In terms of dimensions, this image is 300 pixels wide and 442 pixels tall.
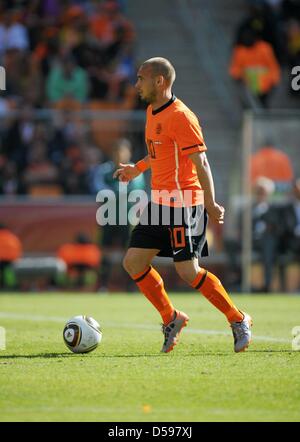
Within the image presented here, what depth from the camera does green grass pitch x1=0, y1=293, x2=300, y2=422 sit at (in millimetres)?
6375

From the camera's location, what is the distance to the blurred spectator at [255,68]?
22062mm

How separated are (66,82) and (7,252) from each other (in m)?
4.24

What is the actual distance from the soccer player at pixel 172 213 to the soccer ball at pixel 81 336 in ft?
1.82

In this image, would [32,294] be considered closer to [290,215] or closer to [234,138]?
[290,215]

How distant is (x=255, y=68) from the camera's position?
72.3 ft

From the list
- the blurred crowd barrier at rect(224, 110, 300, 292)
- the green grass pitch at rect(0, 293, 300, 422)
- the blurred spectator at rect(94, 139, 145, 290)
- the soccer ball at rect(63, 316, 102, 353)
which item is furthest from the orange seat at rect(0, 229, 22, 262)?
the soccer ball at rect(63, 316, 102, 353)

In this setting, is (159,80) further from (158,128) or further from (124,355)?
(124,355)

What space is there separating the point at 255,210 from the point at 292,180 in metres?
0.85

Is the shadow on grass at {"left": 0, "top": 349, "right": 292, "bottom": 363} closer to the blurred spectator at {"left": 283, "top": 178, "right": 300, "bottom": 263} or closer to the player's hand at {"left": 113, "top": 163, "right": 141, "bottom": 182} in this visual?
the player's hand at {"left": 113, "top": 163, "right": 141, "bottom": 182}

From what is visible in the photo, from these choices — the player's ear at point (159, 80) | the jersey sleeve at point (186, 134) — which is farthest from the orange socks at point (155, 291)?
the player's ear at point (159, 80)

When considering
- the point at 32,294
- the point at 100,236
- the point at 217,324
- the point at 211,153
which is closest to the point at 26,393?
the point at 217,324

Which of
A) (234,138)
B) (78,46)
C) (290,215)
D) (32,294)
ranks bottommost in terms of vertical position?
(32,294)

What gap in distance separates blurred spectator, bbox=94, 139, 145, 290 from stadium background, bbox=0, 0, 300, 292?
0.13 metres

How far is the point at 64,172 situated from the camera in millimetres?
19344
